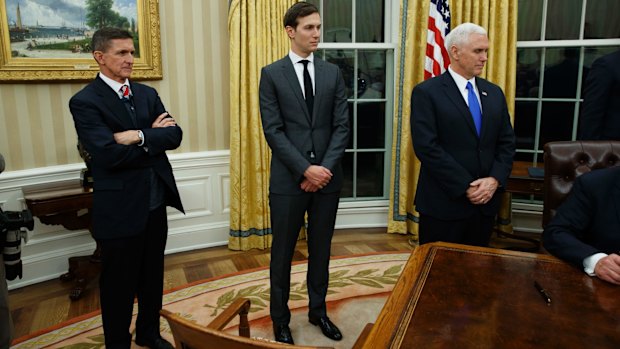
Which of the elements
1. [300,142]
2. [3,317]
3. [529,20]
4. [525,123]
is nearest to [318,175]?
[300,142]

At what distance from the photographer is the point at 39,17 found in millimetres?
3199

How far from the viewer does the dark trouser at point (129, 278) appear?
7.06 ft

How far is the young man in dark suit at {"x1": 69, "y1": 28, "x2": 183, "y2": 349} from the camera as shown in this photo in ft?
6.75

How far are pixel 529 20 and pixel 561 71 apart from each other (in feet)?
1.63

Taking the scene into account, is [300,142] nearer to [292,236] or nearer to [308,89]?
[308,89]

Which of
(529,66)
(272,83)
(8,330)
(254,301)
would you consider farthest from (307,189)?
(529,66)

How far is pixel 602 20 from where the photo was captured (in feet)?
13.2

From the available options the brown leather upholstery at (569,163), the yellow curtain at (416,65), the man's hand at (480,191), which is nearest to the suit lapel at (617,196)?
the brown leather upholstery at (569,163)

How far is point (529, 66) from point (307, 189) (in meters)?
2.84

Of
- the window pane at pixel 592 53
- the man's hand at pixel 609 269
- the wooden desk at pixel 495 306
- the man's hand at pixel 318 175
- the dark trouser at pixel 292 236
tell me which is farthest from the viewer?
the window pane at pixel 592 53

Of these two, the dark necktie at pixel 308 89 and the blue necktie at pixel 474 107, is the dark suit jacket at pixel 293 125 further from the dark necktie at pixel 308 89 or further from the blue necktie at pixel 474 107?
the blue necktie at pixel 474 107

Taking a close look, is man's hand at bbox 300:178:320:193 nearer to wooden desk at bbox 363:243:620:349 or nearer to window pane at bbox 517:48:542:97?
wooden desk at bbox 363:243:620:349

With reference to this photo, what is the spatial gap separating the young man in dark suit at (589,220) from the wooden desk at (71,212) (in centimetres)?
256

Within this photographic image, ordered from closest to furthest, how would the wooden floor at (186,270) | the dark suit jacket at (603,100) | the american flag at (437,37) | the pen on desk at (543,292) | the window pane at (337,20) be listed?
the pen on desk at (543,292)
the dark suit jacket at (603,100)
the wooden floor at (186,270)
the american flag at (437,37)
the window pane at (337,20)
